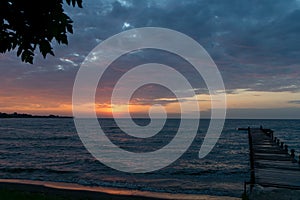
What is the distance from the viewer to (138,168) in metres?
29.2

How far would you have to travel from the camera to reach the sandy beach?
57.5 ft

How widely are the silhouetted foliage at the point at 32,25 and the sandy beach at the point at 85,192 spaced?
13.9 m

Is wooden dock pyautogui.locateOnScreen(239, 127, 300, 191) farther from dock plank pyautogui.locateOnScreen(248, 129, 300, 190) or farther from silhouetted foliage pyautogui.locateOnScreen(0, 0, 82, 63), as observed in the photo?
silhouetted foliage pyautogui.locateOnScreen(0, 0, 82, 63)

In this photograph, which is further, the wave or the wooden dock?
the wave

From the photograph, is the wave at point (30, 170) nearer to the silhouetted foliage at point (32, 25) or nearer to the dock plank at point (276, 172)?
the dock plank at point (276, 172)

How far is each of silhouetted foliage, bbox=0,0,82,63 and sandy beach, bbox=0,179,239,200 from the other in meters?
13.9

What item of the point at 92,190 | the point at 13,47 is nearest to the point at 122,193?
the point at 92,190

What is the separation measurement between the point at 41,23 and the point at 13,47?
50cm

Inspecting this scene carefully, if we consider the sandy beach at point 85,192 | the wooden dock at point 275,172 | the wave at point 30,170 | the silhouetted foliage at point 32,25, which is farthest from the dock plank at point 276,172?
the wave at point 30,170

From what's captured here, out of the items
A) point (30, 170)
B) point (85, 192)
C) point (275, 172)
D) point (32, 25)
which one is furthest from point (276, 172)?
point (30, 170)

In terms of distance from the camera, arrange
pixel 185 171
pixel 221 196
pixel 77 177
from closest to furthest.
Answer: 1. pixel 221 196
2. pixel 77 177
3. pixel 185 171

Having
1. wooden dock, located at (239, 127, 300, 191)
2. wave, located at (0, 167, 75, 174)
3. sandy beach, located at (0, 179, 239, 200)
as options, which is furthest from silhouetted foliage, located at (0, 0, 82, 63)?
wave, located at (0, 167, 75, 174)

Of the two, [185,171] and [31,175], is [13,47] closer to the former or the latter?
[31,175]

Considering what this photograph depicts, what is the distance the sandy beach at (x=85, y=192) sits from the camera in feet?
57.5
